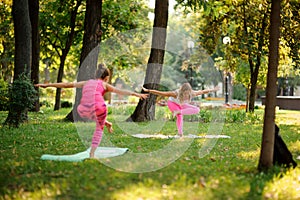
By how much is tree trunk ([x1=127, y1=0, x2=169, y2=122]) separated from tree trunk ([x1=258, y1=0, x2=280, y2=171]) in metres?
9.56

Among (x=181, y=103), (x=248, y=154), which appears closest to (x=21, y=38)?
(x=181, y=103)

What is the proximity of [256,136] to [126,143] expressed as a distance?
14.2 ft

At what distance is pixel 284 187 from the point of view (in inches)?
258

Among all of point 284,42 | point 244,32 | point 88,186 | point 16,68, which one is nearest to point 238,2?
point 244,32

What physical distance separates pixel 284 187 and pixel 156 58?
11.2 meters

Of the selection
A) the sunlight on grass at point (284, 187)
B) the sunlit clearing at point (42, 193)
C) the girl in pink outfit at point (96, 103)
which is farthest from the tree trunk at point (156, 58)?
the sunlit clearing at point (42, 193)

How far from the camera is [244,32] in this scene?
77.9 ft

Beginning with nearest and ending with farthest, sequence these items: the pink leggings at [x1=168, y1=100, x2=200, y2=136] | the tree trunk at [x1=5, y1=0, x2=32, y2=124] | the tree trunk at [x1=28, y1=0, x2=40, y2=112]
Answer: the pink leggings at [x1=168, y1=100, x2=200, y2=136]
the tree trunk at [x1=5, y1=0, x2=32, y2=124]
the tree trunk at [x1=28, y1=0, x2=40, y2=112]

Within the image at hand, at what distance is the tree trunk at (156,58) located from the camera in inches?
679

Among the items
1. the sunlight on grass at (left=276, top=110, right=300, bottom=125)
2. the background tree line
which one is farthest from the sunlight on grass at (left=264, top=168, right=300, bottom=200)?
the sunlight on grass at (left=276, top=110, right=300, bottom=125)

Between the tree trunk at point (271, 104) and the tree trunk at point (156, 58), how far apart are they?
9.56 meters

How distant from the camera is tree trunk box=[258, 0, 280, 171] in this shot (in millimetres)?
7582

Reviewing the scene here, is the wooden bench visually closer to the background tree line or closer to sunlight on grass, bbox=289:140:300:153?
the background tree line

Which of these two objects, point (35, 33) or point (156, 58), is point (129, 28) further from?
point (156, 58)
